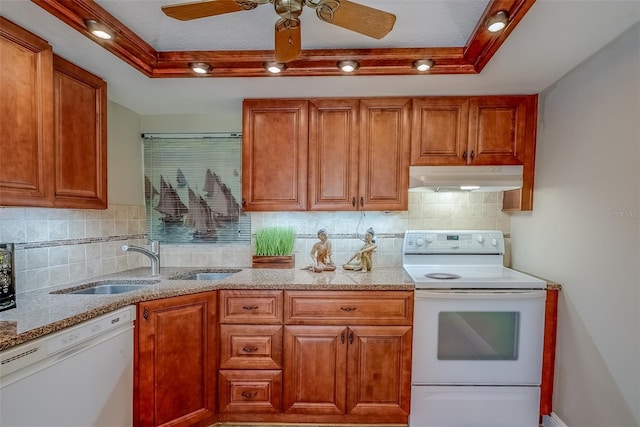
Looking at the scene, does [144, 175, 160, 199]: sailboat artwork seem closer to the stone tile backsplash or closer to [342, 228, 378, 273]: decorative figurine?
the stone tile backsplash

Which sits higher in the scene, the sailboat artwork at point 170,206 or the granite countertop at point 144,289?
the sailboat artwork at point 170,206

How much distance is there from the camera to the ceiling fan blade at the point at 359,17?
1102 mm

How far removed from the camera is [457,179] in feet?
7.16

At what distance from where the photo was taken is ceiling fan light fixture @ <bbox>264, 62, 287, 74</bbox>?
181 cm

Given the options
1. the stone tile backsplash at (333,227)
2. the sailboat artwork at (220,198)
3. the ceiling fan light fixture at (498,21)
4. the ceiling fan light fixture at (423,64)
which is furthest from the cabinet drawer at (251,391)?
the ceiling fan light fixture at (498,21)

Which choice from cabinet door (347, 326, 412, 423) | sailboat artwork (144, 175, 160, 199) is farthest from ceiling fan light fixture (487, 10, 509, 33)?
sailboat artwork (144, 175, 160, 199)

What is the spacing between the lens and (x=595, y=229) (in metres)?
1.65

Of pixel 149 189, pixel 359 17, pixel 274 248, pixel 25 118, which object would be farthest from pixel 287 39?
pixel 149 189

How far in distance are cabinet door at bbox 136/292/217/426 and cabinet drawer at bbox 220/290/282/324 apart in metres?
0.08

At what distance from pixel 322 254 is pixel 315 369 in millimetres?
780

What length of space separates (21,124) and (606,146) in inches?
112

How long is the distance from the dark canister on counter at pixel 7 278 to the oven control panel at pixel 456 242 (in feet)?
7.67

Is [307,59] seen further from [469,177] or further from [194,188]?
[194,188]

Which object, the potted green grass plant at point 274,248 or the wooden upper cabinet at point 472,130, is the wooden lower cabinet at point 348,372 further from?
the wooden upper cabinet at point 472,130
